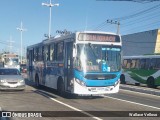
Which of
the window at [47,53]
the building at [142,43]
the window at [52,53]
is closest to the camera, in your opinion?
the window at [52,53]

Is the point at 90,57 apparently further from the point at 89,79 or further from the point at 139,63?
the point at 139,63

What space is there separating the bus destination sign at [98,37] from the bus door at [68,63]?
68 centimetres

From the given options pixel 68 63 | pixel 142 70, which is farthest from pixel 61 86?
pixel 142 70

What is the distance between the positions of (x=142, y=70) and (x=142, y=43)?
92.5 feet

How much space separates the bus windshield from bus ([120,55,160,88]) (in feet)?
41.1

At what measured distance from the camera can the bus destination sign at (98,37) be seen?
16.1 metres

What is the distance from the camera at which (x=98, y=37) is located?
16.4m

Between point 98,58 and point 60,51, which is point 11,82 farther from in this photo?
point 98,58

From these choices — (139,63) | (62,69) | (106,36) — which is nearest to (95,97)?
(62,69)

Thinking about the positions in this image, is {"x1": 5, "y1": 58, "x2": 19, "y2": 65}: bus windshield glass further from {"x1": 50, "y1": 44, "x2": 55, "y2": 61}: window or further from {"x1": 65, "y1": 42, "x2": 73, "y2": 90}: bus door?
{"x1": 65, "y1": 42, "x2": 73, "y2": 90}: bus door

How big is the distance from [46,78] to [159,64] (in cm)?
1101

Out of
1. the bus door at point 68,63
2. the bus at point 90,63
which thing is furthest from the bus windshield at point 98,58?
the bus door at point 68,63

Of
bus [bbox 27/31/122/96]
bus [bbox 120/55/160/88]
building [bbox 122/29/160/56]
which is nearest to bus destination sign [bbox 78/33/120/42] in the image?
bus [bbox 27/31/122/96]

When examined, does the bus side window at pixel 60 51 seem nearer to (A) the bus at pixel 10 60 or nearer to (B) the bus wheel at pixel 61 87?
(B) the bus wheel at pixel 61 87
